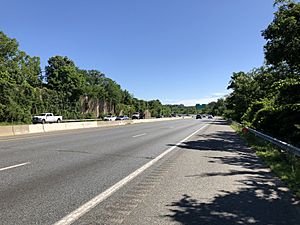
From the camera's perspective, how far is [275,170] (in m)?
10.0

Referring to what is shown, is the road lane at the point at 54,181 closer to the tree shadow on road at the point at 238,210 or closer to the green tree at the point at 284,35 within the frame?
the tree shadow on road at the point at 238,210

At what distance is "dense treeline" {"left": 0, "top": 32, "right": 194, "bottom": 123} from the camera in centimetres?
4685

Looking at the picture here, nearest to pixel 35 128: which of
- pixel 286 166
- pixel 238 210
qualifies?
pixel 286 166

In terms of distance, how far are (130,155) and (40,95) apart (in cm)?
4995

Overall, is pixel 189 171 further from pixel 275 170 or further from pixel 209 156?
pixel 209 156

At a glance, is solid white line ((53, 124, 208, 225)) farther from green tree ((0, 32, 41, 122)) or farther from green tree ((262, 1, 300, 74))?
green tree ((0, 32, 41, 122))

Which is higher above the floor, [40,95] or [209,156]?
[40,95]

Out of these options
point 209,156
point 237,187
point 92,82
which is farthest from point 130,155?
point 92,82

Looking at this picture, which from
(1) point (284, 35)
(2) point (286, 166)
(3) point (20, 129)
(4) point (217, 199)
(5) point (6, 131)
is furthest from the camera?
(3) point (20, 129)

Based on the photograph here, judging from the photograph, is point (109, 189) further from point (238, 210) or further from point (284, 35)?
point (284, 35)

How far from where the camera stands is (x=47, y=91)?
6259 cm

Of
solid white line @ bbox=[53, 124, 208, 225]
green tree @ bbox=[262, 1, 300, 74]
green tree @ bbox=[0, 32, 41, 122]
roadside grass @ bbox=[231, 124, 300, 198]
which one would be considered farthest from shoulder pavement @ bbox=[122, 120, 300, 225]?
green tree @ bbox=[0, 32, 41, 122]

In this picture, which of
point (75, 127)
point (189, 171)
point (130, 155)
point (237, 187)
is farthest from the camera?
point (75, 127)

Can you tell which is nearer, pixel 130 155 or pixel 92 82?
pixel 130 155
